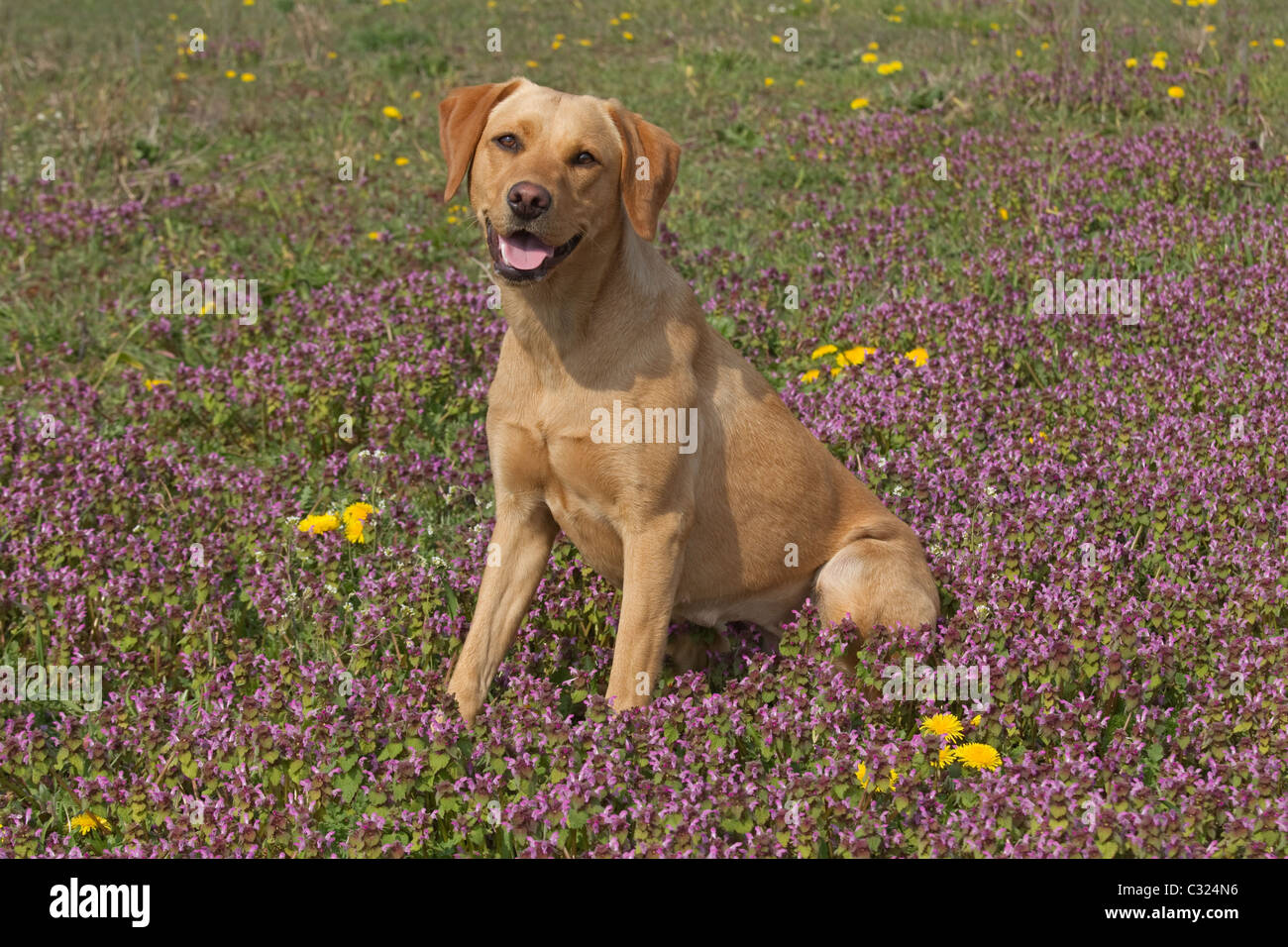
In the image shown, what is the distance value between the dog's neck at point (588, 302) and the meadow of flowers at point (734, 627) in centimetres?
102

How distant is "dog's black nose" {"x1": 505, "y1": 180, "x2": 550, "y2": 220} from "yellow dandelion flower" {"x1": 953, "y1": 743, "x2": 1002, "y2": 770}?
2.05 meters

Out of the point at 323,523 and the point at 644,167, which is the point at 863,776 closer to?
the point at 644,167

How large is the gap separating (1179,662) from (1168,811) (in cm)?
95

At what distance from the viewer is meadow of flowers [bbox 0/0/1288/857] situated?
348cm

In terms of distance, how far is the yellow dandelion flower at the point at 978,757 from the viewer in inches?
145

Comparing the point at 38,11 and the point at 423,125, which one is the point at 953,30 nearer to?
the point at 423,125

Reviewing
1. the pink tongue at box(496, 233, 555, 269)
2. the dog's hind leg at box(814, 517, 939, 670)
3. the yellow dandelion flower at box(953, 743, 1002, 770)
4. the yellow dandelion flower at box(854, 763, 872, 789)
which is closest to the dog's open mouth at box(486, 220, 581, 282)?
the pink tongue at box(496, 233, 555, 269)

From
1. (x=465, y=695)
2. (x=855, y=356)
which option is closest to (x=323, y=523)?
(x=465, y=695)

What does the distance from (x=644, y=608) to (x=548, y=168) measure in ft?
4.73

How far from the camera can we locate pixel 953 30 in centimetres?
1337

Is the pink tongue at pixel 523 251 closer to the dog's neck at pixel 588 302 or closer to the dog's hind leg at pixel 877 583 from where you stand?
the dog's neck at pixel 588 302

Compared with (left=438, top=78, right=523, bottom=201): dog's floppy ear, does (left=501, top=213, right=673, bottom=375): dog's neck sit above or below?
below

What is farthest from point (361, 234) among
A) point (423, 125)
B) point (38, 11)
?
point (38, 11)

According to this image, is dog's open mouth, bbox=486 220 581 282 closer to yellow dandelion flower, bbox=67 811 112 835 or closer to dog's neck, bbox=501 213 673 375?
dog's neck, bbox=501 213 673 375
